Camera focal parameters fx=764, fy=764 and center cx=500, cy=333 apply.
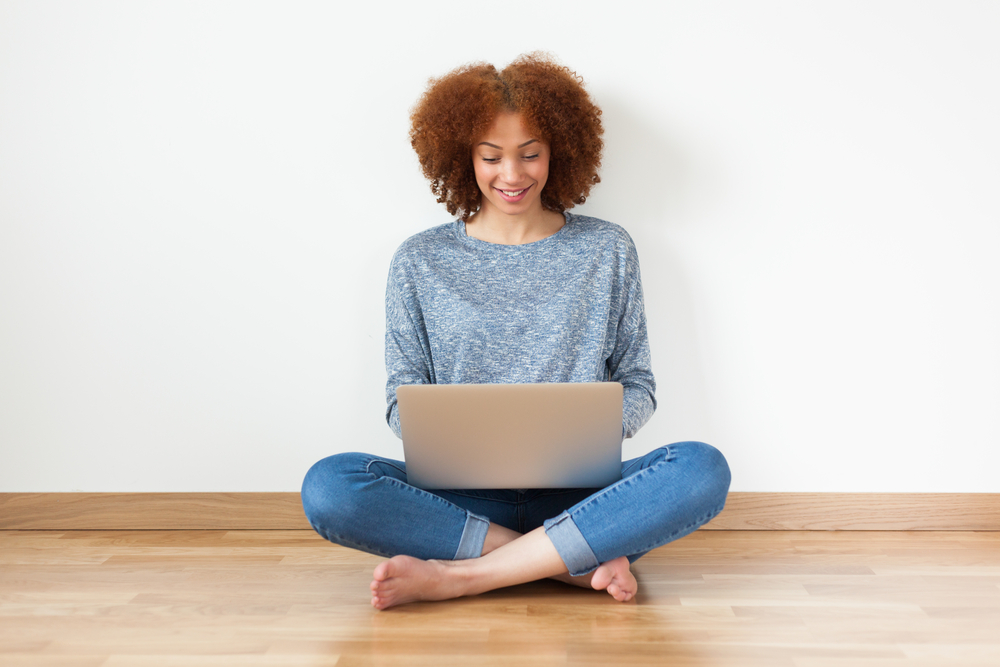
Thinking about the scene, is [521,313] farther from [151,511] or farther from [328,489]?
[151,511]

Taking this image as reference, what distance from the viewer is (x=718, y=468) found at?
4.44 feet

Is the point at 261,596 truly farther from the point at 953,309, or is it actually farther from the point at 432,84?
the point at 953,309

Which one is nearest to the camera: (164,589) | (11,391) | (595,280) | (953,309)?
(164,589)

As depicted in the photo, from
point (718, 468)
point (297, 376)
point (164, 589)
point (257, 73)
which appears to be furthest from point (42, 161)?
point (718, 468)

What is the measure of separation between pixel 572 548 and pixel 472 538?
193 millimetres

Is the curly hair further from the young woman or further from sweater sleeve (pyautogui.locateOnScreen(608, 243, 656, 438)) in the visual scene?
sweater sleeve (pyautogui.locateOnScreen(608, 243, 656, 438))

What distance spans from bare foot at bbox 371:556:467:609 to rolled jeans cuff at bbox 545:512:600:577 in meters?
0.18

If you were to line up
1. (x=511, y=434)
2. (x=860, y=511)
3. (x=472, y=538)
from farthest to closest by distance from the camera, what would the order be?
(x=860, y=511)
(x=472, y=538)
(x=511, y=434)

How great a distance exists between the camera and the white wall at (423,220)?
1737 millimetres

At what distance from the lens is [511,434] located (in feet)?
4.10

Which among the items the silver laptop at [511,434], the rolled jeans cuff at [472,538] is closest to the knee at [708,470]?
the silver laptop at [511,434]

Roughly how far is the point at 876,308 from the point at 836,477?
407 millimetres

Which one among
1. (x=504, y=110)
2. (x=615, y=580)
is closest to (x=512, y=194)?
(x=504, y=110)

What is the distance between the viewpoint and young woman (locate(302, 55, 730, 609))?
1.35m
